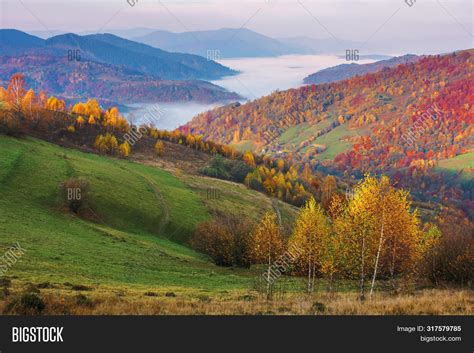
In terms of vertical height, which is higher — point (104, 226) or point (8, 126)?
point (8, 126)

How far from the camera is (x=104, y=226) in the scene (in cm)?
8012

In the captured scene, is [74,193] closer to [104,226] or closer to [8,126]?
[104,226]

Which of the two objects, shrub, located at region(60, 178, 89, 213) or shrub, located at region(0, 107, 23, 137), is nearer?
shrub, located at region(60, 178, 89, 213)

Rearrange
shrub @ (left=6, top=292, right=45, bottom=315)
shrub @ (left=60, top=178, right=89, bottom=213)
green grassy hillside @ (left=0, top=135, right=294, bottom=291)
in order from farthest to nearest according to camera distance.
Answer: shrub @ (left=60, top=178, right=89, bottom=213)
green grassy hillside @ (left=0, top=135, right=294, bottom=291)
shrub @ (left=6, top=292, right=45, bottom=315)

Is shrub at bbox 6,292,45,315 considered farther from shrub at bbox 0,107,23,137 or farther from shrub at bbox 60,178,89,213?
shrub at bbox 0,107,23,137

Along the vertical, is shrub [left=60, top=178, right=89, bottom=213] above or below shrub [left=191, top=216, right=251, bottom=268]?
above

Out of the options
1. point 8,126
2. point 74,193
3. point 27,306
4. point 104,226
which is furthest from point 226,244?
point 8,126

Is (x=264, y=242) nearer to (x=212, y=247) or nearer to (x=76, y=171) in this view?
(x=212, y=247)

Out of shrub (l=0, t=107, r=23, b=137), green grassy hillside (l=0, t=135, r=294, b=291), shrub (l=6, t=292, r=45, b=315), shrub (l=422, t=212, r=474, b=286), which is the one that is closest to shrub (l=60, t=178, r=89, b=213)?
green grassy hillside (l=0, t=135, r=294, b=291)

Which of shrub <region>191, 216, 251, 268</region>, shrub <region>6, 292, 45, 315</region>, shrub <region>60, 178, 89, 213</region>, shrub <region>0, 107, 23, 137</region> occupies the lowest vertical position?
shrub <region>191, 216, 251, 268</region>

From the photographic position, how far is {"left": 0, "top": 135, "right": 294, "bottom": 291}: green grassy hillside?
50809 millimetres

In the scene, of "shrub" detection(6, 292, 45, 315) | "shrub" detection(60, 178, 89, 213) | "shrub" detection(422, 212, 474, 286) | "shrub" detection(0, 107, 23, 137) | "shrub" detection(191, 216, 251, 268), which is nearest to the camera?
"shrub" detection(6, 292, 45, 315)

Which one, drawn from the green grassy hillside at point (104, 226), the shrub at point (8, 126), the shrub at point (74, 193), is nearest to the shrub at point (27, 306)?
the green grassy hillside at point (104, 226)
